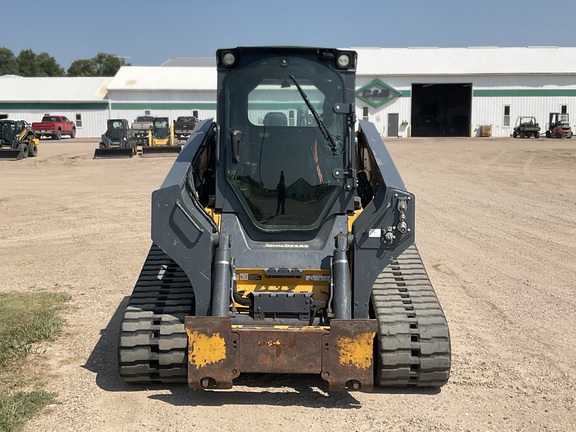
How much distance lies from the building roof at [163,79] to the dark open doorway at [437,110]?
1714cm

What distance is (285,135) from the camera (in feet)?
20.6

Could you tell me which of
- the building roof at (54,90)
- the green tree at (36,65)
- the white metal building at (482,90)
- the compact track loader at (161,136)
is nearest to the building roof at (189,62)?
the building roof at (54,90)

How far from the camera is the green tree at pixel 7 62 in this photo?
371 feet

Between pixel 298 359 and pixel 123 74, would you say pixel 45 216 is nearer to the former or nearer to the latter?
pixel 298 359

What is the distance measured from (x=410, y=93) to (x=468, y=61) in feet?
18.0

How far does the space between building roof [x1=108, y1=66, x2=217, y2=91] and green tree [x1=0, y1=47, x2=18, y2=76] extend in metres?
60.7

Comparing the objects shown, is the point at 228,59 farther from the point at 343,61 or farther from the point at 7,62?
the point at 7,62

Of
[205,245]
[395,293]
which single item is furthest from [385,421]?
[205,245]

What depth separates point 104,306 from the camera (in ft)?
27.9

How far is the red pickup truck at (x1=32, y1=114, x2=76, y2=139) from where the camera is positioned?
2147 inches

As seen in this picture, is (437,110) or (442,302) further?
(437,110)

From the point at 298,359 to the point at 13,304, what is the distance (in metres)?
4.51

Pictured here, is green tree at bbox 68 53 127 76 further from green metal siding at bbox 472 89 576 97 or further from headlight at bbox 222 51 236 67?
headlight at bbox 222 51 236 67

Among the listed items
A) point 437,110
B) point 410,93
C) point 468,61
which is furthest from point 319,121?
point 437,110
